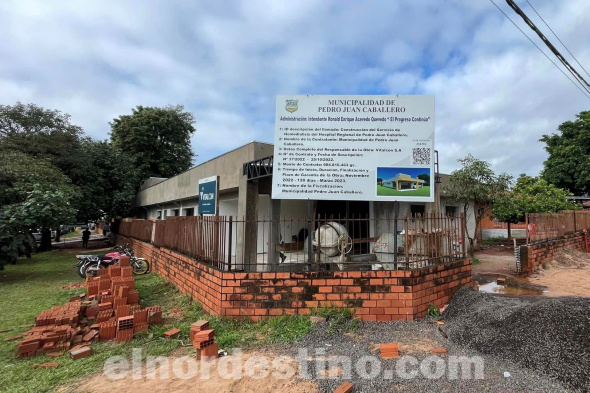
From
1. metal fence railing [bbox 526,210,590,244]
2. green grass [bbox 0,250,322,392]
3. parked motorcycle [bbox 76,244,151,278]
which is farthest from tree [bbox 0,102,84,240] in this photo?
metal fence railing [bbox 526,210,590,244]

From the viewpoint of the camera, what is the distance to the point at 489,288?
24.5 feet

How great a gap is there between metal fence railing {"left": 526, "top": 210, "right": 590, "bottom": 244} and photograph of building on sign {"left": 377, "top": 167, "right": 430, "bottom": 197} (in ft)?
21.8

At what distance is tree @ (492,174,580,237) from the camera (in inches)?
532

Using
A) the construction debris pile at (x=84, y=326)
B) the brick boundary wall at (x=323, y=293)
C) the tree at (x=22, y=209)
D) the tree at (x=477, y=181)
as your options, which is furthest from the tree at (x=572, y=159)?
the tree at (x=22, y=209)

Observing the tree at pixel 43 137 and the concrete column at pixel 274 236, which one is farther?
the tree at pixel 43 137

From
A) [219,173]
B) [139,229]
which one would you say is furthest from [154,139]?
[219,173]

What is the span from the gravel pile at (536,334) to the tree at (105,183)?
21284 millimetres

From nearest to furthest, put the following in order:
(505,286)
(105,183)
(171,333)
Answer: (171,333) → (505,286) → (105,183)

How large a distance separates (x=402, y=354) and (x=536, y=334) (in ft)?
4.78

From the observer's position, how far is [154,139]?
26.9 meters

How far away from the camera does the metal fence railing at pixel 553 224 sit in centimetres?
957

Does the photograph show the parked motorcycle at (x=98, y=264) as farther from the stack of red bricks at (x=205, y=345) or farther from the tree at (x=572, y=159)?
the tree at (x=572, y=159)

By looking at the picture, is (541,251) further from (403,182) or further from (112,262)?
(112,262)

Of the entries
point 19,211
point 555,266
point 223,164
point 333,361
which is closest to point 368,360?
point 333,361
